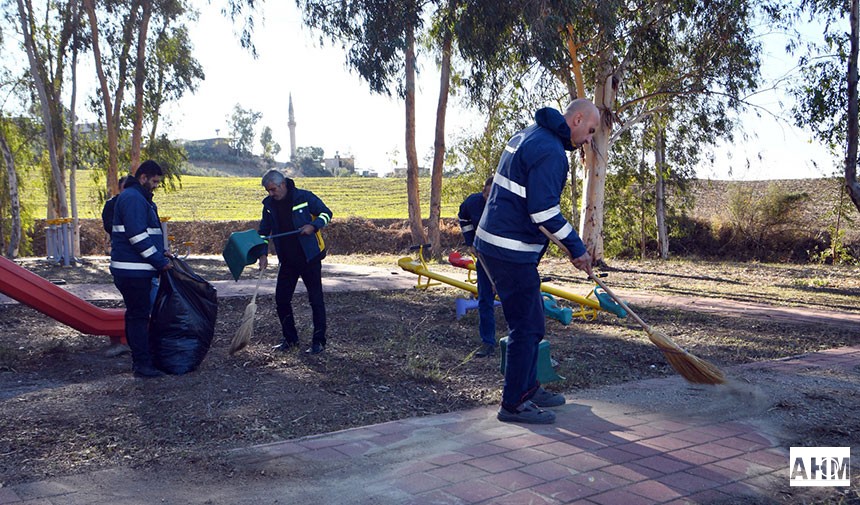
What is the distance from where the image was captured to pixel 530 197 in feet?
14.8

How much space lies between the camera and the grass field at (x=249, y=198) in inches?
1470

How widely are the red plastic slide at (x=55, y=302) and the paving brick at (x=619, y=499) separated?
191 inches

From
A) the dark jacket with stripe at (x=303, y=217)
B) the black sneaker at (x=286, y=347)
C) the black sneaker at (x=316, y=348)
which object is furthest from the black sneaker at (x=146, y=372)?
the dark jacket with stripe at (x=303, y=217)

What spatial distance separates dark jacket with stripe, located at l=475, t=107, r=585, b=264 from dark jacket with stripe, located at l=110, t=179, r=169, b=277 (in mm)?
2654

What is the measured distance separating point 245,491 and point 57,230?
15.4 m

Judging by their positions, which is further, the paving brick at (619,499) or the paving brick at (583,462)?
the paving brick at (583,462)

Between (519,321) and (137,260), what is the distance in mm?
3065

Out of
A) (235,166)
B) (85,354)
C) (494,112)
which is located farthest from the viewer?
(235,166)

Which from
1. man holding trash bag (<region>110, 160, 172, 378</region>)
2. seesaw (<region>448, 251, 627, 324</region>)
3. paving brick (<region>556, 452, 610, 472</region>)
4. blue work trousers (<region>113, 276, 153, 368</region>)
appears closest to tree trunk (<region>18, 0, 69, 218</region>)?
seesaw (<region>448, 251, 627, 324</region>)

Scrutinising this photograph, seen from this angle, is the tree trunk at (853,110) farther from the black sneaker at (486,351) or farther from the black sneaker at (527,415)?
the black sneaker at (527,415)

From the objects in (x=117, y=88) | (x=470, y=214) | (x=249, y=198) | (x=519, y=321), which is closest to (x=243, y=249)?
(x=470, y=214)

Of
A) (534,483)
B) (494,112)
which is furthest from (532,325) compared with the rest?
(494,112)

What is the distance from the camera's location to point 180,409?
503 centimetres

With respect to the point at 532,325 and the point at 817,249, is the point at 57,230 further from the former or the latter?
the point at 817,249
